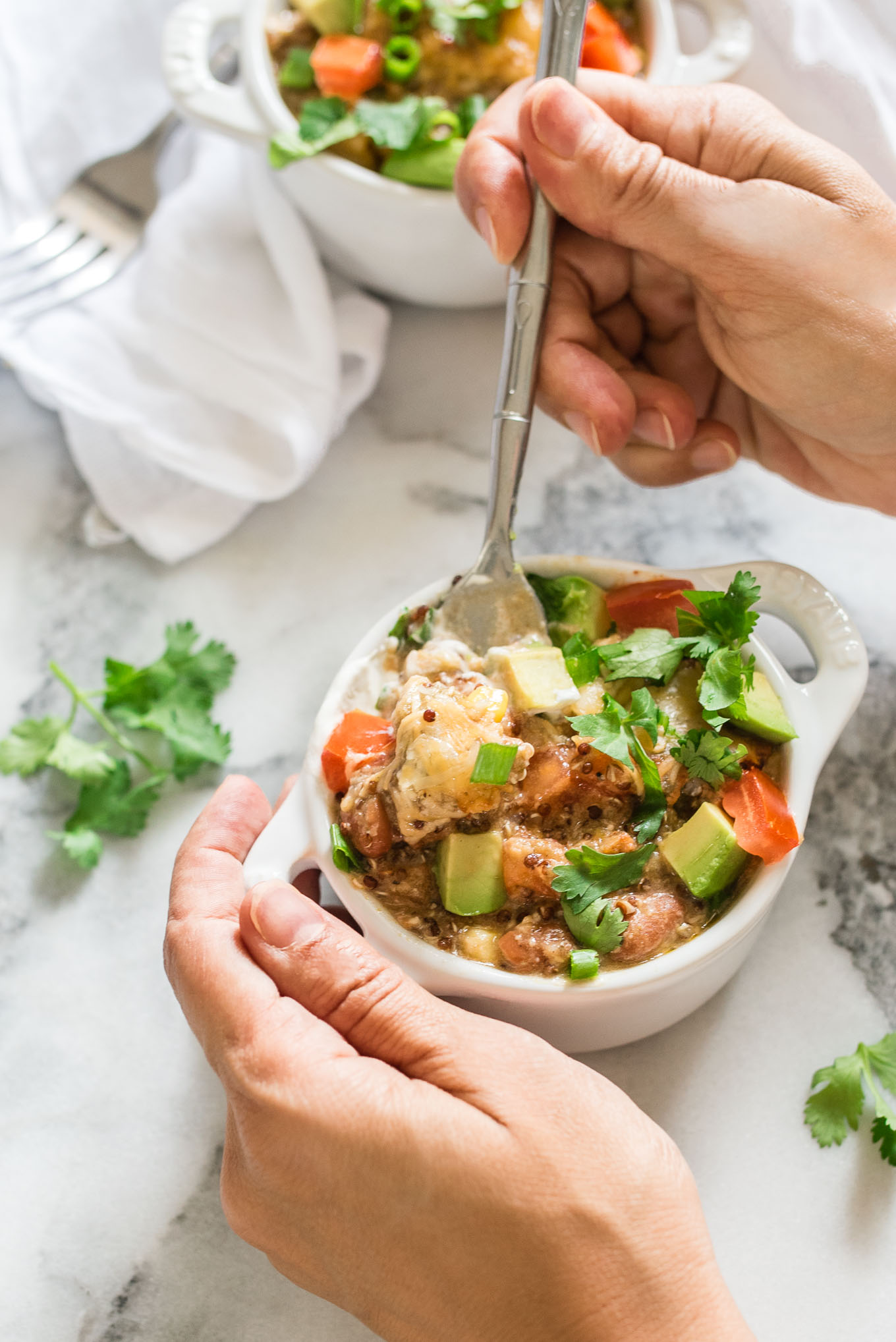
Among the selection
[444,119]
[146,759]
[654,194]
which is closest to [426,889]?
[146,759]

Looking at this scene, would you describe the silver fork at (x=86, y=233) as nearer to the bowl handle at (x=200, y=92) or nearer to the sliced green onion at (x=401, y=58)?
the bowl handle at (x=200, y=92)

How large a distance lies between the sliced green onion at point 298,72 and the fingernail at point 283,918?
5.66 ft

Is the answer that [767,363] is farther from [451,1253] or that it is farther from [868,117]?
[451,1253]

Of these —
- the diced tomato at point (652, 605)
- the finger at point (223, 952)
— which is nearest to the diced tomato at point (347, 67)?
the diced tomato at point (652, 605)

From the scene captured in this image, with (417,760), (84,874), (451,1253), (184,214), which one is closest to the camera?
(451,1253)

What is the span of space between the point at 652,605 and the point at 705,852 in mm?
470

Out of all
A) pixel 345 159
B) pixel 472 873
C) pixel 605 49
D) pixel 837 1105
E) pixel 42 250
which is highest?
pixel 605 49

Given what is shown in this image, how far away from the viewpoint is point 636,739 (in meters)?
1.76

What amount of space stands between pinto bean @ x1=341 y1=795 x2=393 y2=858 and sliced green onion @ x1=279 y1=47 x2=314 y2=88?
158cm

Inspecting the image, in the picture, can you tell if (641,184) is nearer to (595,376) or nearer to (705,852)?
(595,376)

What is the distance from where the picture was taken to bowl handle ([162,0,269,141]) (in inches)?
91.4

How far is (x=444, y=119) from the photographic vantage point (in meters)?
2.28

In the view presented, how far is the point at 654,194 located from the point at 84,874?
1691 millimetres

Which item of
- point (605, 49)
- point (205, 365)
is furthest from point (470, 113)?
point (205, 365)
